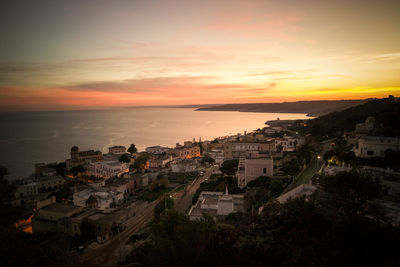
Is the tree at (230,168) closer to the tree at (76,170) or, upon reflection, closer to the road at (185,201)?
the road at (185,201)

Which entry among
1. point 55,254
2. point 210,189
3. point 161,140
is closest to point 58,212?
point 210,189

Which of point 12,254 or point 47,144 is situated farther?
point 47,144

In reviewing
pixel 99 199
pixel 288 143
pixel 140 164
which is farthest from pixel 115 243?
pixel 288 143

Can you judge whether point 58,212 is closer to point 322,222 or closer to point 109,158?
point 322,222

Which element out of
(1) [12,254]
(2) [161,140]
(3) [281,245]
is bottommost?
(2) [161,140]

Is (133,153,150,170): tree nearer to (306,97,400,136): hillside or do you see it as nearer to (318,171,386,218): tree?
(306,97,400,136): hillside

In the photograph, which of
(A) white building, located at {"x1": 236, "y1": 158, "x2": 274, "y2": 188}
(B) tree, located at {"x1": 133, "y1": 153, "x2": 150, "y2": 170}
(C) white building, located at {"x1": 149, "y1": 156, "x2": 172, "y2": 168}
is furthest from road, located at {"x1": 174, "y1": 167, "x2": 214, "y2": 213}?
(B) tree, located at {"x1": 133, "y1": 153, "x2": 150, "y2": 170}
